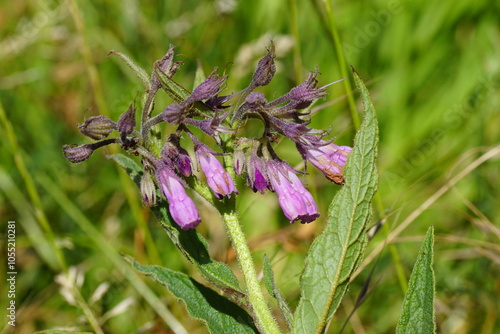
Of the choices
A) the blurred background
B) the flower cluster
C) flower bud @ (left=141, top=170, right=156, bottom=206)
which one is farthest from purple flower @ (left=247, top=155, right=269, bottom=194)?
the blurred background

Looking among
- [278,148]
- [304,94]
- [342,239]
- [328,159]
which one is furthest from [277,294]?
[278,148]

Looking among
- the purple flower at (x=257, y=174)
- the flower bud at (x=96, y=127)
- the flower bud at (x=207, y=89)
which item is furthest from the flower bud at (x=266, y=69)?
the flower bud at (x=96, y=127)

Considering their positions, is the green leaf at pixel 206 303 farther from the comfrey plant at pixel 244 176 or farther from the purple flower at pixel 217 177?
the purple flower at pixel 217 177

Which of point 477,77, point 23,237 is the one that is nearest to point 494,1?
point 477,77

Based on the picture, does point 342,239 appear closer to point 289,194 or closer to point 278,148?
point 289,194

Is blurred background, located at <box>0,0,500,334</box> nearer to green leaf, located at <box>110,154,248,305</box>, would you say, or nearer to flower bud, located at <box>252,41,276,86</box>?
green leaf, located at <box>110,154,248,305</box>
